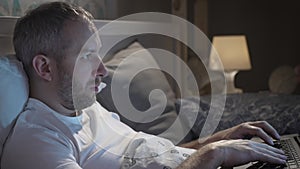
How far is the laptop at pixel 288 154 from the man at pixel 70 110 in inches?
1.0

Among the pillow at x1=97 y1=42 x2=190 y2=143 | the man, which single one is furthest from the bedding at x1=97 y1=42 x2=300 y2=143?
the man

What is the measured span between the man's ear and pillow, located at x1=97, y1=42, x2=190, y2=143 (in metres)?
0.38

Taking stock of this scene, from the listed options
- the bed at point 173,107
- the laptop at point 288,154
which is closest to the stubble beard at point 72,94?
the bed at point 173,107

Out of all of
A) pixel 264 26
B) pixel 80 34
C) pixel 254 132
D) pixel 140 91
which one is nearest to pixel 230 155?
pixel 254 132

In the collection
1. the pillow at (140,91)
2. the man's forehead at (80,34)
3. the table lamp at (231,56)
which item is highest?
the man's forehead at (80,34)

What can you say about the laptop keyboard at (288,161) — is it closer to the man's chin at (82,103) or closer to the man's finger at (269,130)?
the man's finger at (269,130)

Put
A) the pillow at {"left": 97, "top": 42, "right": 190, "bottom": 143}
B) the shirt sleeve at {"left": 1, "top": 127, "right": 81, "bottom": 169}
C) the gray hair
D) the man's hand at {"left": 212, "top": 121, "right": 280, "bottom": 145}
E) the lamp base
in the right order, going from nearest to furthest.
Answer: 1. the shirt sleeve at {"left": 1, "top": 127, "right": 81, "bottom": 169}
2. the gray hair
3. the man's hand at {"left": 212, "top": 121, "right": 280, "bottom": 145}
4. the pillow at {"left": 97, "top": 42, "right": 190, "bottom": 143}
5. the lamp base

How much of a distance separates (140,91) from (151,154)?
0.48m

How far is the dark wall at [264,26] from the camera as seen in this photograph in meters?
3.62

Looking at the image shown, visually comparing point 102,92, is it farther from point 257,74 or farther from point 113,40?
point 257,74

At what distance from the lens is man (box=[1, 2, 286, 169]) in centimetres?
97

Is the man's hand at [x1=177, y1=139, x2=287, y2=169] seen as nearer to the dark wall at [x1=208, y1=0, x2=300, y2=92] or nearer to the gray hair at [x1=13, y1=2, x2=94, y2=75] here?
the gray hair at [x1=13, y1=2, x2=94, y2=75]

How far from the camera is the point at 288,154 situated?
3.54 feet

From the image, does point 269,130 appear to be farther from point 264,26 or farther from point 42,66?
point 264,26
